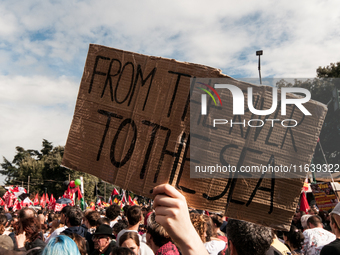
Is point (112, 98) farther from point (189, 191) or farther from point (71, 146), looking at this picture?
point (189, 191)

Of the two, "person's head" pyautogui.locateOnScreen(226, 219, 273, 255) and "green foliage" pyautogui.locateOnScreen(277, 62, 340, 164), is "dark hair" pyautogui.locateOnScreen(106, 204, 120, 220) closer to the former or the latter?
"person's head" pyautogui.locateOnScreen(226, 219, 273, 255)

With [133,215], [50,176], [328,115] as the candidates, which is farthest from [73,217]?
[50,176]

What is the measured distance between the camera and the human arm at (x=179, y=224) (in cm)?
125

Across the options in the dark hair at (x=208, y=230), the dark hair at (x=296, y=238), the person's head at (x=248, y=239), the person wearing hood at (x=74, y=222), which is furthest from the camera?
the dark hair at (x=296, y=238)

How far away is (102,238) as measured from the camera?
13.8 ft

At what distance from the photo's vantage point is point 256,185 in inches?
66.9

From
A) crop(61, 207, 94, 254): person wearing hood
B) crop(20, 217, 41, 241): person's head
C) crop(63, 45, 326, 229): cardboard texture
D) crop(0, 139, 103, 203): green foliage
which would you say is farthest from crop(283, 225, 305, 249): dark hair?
crop(0, 139, 103, 203): green foliage

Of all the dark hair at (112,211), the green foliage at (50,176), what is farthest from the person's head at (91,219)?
the green foliage at (50,176)

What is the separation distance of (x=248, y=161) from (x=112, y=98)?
95 cm

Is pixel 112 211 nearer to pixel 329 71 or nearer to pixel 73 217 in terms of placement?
pixel 73 217

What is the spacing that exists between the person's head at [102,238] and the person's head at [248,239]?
8.12 feet

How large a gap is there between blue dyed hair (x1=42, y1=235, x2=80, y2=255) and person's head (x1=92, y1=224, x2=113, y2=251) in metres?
1.94

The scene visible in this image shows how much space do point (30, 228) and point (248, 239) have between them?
2862mm

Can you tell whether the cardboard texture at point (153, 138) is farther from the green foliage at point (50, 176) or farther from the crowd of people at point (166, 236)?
the green foliage at point (50, 176)
